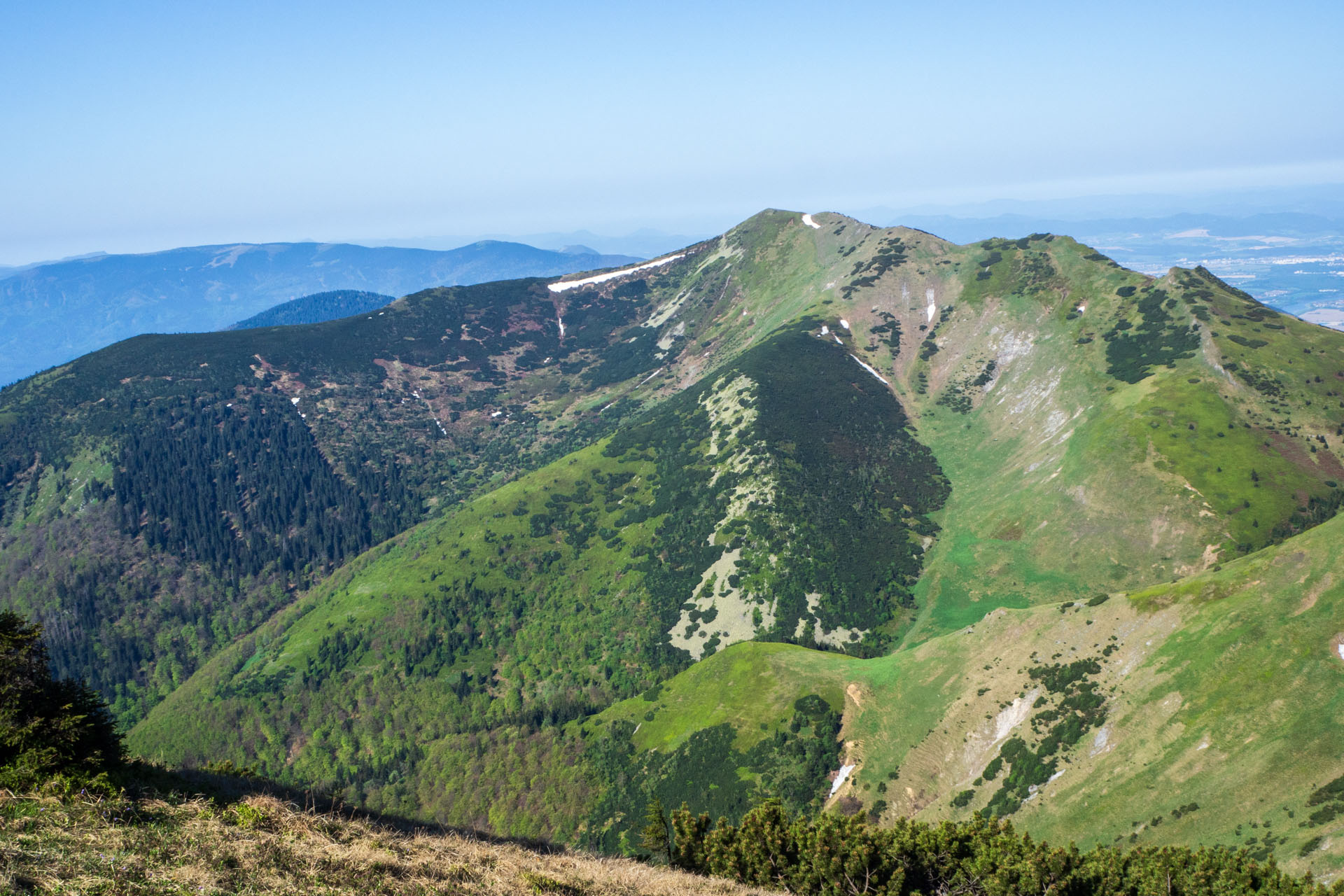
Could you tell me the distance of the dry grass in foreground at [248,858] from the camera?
89.8 feet

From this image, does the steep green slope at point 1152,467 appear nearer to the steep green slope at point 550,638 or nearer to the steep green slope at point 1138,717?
the steep green slope at point 550,638

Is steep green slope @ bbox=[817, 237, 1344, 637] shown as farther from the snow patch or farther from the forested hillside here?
the snow patch

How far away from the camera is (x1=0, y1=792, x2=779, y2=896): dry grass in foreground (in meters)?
27.4

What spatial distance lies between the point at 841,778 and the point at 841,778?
94 mm

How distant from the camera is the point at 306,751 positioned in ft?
552

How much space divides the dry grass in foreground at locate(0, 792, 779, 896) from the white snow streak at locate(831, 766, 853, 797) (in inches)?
2292

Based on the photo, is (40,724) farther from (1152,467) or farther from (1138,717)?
(1152,467)

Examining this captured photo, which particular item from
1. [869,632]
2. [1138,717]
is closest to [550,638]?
[869,632]

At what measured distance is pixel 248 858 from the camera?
3197cm

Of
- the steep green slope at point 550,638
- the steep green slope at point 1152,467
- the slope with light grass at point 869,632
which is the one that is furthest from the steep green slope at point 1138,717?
the steep green slope at point 550,638

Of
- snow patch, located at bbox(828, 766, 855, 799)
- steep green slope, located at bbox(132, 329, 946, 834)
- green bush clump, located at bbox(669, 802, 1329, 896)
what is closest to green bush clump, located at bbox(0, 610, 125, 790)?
green bush clump, located at bbox(669, 802, 1329, 896)

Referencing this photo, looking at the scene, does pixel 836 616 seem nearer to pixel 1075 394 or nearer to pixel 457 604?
pixel 1075 394

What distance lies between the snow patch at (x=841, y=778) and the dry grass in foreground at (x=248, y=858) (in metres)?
58.1

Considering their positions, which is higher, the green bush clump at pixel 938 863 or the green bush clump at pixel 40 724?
the green bush clump at pixel 40 724
